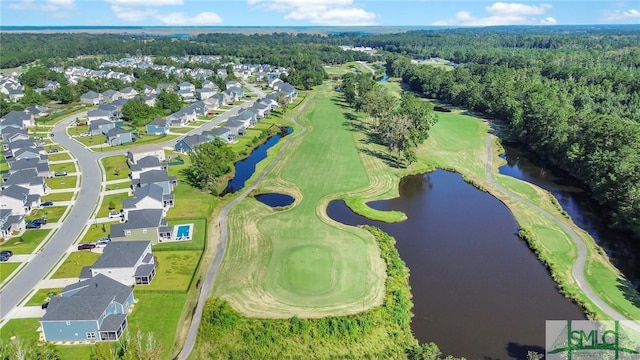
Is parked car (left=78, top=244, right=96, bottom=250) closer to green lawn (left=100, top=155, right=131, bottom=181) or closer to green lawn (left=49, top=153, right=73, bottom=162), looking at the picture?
green lawn (left=100, top=155, right=131, bottom=181)

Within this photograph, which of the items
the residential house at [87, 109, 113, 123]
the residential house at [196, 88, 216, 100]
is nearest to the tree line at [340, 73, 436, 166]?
the residential house at [196, 88, 216, 100]

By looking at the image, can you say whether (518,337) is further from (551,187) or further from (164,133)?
Result: (164,133)

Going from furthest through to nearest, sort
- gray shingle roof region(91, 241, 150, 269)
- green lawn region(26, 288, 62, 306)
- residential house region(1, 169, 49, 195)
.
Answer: residential house region(1, 169, 49, 195) → gray shingle roof region(91, 241, 150, 269) → green lawn region(26, 288, 62, 306)

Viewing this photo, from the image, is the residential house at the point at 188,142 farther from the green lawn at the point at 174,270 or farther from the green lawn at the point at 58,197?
the green lawn at the point at 174,270

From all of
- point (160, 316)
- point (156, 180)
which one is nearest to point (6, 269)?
point (160, 316)

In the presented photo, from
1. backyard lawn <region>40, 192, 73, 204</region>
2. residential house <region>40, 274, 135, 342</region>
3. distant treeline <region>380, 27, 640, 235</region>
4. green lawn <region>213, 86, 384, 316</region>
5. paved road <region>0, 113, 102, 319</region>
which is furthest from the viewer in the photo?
backyard lawn <region>40, 192, 73, 204</region>

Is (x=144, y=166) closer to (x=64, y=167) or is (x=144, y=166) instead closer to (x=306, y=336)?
(x=64, y=167)

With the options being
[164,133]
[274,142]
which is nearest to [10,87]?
[164,133]
